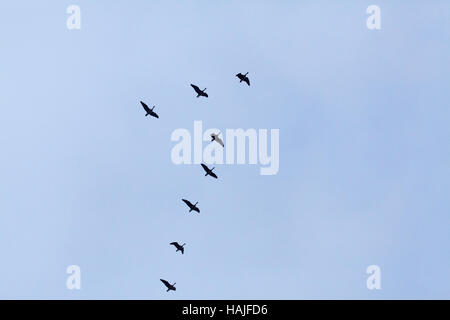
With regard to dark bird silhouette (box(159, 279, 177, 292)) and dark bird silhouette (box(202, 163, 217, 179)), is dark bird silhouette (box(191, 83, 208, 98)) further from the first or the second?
dark bird silhouette (box(159, 279, 177, 292))

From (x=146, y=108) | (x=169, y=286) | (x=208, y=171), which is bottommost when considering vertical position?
(x=169, y=286)

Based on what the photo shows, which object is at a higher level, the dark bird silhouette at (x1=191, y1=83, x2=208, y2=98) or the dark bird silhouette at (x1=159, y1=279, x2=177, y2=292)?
the dark bird silhouette at (x1=191, y1=83, x2=208, y2=98)

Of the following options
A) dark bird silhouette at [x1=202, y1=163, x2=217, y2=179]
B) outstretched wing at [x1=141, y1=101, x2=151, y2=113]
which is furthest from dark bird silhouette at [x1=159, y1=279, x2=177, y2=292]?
outstretched wing at [x1=141, y1=101, x2=151, y2=113]

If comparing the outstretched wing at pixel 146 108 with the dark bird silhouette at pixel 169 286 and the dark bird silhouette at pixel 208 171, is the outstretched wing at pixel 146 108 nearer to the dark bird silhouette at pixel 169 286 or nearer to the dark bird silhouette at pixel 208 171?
the dark bird silhouette at pixel 208 171

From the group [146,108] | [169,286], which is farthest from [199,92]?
[169,286]

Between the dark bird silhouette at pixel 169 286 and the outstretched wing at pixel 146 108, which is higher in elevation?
the outstretched wing at pixel 146 108

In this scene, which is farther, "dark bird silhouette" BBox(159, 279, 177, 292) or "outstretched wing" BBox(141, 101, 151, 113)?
"outstretched wing" BBox(141, 101, 151, 113)

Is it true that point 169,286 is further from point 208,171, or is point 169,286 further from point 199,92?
point 199,92

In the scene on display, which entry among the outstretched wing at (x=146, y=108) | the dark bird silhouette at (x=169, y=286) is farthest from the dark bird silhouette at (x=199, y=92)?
the dark bird silhouette at (x=169, y=286)

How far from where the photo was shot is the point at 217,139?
13975 cm

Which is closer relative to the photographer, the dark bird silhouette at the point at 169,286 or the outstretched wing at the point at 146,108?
the dark bird silhouette at the point at 169,286

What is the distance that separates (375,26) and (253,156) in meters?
21.5
